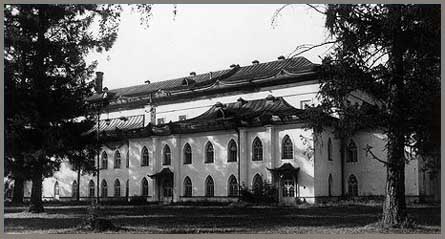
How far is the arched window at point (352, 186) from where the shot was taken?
35.6 meters

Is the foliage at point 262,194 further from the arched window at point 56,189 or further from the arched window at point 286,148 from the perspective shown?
the arched window at point 56,189

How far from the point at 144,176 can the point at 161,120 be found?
7180 mm

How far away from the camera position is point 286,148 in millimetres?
34406

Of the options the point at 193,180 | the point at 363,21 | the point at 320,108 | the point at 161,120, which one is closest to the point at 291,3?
the point at 363,21

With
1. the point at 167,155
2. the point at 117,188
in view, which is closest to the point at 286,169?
the point at 167,155

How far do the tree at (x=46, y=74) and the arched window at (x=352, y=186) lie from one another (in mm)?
18271

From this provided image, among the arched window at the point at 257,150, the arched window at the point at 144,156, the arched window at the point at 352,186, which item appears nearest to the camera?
the arched window at the point at 257,150

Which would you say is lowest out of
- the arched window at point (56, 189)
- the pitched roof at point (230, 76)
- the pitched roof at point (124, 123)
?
the arched window at point (56, 189)

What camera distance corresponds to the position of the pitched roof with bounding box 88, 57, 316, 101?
134 ft

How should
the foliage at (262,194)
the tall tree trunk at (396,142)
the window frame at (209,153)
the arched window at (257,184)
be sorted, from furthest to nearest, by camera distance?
the window frame at (209,153) < the arched window at (257,184) < the foliage at (262,194) < the tall tree trunk at (396,142)

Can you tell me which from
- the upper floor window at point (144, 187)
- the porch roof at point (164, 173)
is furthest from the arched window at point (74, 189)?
the porch roof at point (164, 173)

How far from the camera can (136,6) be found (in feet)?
47.7

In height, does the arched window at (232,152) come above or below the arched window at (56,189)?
above

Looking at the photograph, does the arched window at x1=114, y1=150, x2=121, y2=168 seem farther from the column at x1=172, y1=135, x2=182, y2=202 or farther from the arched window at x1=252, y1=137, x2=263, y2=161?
the arched window at x1=252, y1=137, x2=263, y2=161
